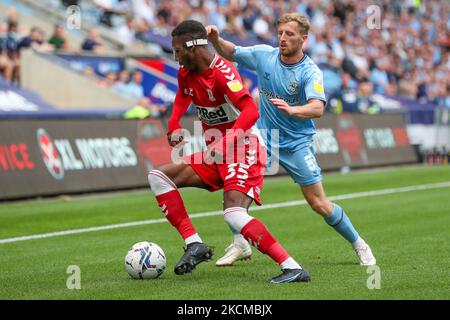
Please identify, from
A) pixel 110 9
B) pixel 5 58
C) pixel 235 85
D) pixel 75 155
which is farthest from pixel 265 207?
pixel 110 9

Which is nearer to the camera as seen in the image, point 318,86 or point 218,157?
point 218,157

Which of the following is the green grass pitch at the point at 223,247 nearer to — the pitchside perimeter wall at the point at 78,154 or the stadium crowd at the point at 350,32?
the pitchside perimeter wall at the point at 78,154

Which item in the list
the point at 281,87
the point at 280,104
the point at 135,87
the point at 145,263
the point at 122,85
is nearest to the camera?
the point at 280,104

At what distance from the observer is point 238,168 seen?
8.84 meters

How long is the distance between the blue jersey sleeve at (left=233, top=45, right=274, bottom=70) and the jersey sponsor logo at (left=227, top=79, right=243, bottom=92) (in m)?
1.31

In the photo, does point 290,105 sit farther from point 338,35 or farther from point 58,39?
point 338,35

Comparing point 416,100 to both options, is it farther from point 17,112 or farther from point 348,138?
point 17,112

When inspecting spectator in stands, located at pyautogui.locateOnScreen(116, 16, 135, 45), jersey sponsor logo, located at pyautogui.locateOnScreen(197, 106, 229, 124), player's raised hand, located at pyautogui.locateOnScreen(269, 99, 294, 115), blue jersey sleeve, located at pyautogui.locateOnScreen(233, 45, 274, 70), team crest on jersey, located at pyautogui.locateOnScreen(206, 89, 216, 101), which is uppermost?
spectator in stands, located at pyautogui.locateOnScreen(116, 16, 135, 45)

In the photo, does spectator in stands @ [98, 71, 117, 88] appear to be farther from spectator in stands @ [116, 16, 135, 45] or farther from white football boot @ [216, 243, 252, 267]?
white football boot @ [216, 243, 252, 267]

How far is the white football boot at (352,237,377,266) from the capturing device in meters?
9.84

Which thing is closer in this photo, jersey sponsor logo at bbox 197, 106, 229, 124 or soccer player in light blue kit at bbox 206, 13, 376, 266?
jersey sponsor logo at bbox 197, 106, 229, 124

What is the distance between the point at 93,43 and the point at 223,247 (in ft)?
54.6

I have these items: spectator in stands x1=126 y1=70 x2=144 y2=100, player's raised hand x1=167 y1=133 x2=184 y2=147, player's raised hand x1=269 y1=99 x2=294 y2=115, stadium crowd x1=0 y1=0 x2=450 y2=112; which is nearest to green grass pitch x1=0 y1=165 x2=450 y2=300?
player's raised hand x1=167 y1=133 x2=184 y2=147
